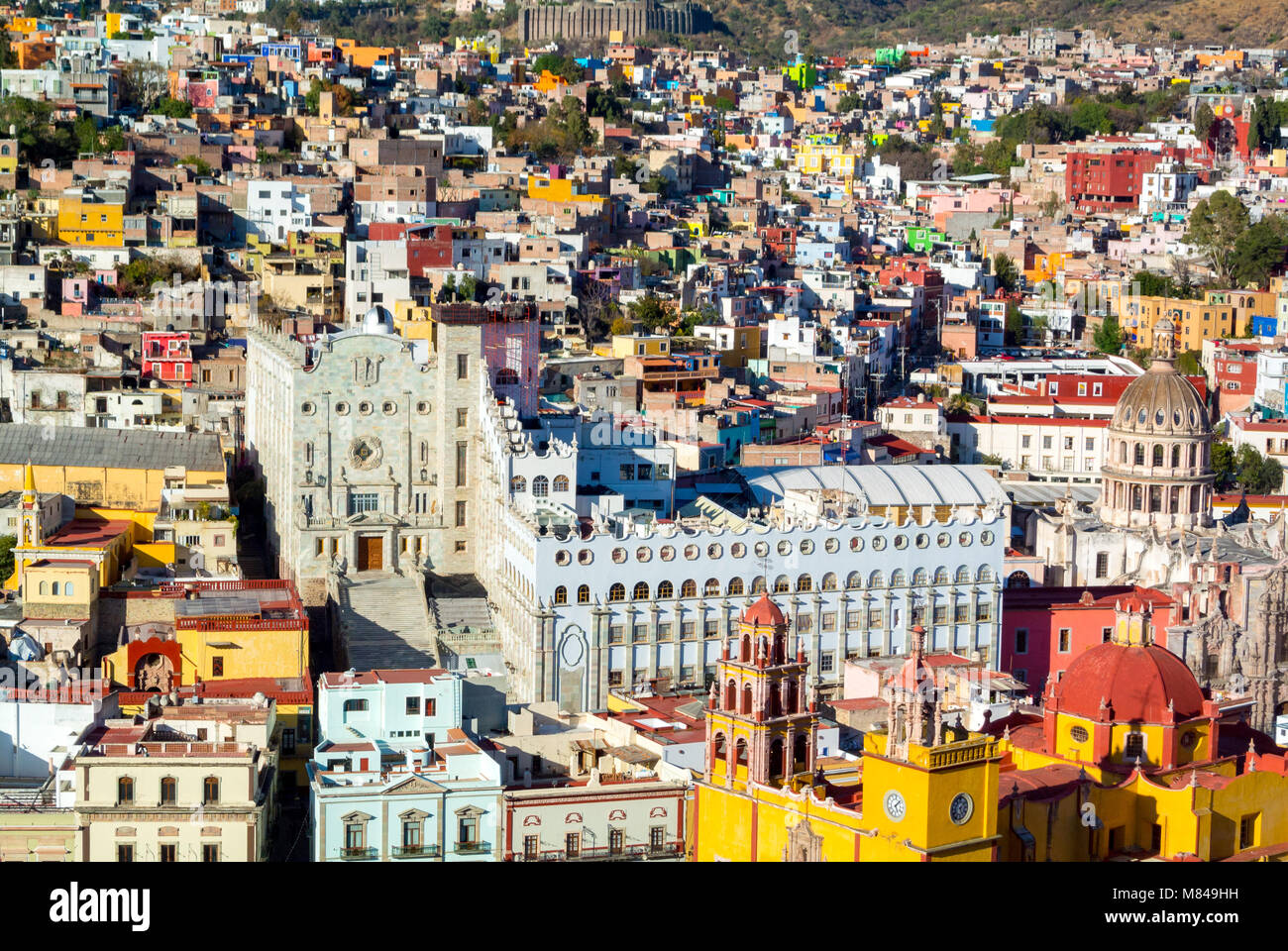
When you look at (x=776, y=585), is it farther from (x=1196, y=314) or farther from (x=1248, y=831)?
(x=1196, y=314)

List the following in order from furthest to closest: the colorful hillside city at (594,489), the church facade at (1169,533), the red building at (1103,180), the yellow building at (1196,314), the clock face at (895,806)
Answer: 1. the red building at (1103,180)
2. the yellow building at (1196,314)
3. the church facade at (1169,533)
4. the colorful hillside city at (594,489)
5. the clock face at (895,806)

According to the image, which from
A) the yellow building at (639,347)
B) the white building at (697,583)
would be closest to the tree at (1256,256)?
the yellow building at (639,347)

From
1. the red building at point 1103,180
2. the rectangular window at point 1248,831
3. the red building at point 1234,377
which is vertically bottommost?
the rectangular window at point 1248,831

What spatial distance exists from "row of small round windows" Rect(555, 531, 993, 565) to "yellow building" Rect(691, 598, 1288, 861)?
8.73 m

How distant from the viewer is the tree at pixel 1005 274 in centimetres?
11219

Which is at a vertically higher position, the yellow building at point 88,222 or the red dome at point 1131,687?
the yellow building at point 88,222

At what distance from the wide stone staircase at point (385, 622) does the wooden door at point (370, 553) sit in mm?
470

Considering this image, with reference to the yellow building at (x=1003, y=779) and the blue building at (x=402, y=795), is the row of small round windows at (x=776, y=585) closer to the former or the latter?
the blue building at (x=402, y=795)

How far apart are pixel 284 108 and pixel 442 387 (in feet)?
218

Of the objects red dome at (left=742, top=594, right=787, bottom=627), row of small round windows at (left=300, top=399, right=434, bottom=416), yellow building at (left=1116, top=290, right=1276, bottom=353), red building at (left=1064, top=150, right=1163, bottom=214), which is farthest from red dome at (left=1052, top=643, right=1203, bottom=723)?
red building at (left=1064, top=150, right=1163, bottom=214)

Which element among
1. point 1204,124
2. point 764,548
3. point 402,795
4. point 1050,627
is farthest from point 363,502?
point 1204,124

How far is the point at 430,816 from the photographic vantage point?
39.4 m
